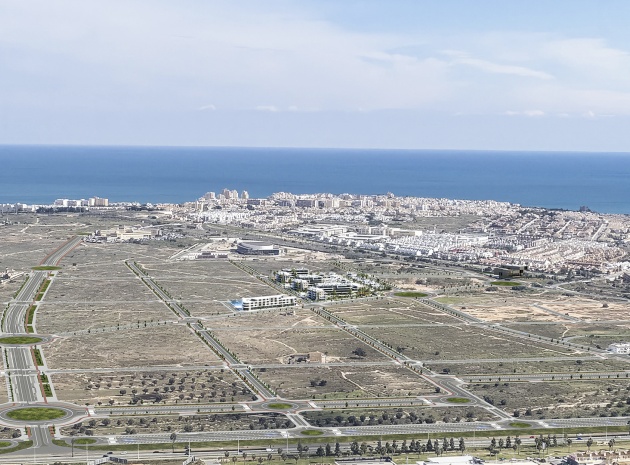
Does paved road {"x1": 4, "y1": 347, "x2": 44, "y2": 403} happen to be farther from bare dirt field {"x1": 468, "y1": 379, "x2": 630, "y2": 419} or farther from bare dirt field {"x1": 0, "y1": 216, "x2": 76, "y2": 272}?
bare dirt field {"x1": 0, "y1": 216, "x2": 76, "y2": 272}

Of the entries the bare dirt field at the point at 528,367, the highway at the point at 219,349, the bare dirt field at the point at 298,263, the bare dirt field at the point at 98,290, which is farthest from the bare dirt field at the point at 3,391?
the bare dirt field at the point at 298,263

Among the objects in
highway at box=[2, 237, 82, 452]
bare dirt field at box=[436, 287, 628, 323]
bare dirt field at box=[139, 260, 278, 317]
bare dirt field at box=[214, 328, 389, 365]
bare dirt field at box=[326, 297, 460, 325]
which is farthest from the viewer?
bare dirt field at box=[139, 260, 278, 317]

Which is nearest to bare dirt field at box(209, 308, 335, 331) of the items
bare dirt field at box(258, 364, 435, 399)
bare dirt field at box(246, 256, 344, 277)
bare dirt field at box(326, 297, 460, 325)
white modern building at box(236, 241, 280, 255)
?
bare dirt field at box(326, 297, 460, 325)

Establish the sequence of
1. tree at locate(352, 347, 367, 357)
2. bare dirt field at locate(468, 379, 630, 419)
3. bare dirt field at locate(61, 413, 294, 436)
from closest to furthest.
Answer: bare dirt field at locate(61, 413, 294, 436)
bare dirt field at locate(468, 379, 630, 419)
tree at locate(352, 347, 367, 357)

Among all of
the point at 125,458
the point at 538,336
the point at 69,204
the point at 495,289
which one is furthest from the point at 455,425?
the point at 69,204

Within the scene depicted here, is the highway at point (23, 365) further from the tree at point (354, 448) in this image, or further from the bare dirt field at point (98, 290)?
the tree at point (354, 448)

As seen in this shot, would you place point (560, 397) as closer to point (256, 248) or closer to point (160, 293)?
point (160, 293)

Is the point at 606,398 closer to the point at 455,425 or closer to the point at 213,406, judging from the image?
the point at 455,425
